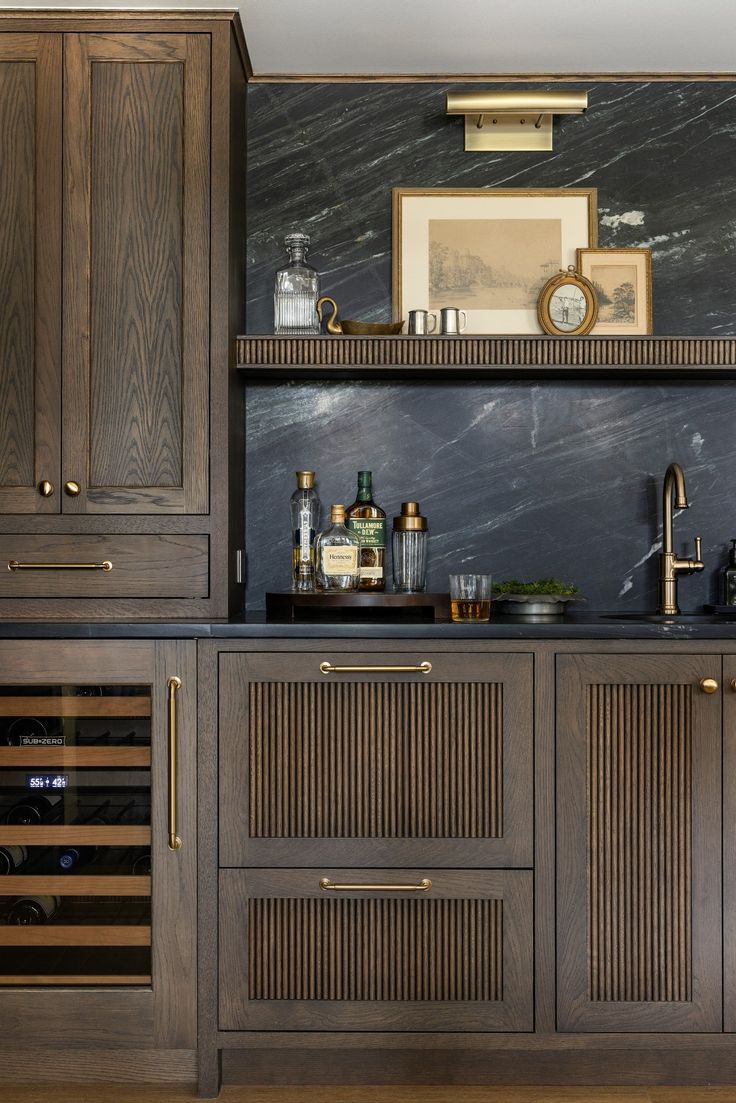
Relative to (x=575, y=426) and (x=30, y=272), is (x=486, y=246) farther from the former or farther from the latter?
(x=30, y=272)

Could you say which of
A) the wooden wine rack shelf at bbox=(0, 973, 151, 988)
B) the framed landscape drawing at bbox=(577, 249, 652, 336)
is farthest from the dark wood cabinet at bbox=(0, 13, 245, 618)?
the framed landscape drawing at bbox=(577, 249, 652, 336)

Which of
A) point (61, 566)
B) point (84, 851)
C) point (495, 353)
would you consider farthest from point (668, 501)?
point (84, 851)

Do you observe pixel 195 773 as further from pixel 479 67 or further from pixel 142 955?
pixel 479 67

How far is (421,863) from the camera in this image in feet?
6.27

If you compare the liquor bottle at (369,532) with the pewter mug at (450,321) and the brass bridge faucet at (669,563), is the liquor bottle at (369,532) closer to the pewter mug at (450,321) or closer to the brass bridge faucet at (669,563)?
the pewter mug at (450,321)

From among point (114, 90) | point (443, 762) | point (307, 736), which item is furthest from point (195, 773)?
point (114, 90)

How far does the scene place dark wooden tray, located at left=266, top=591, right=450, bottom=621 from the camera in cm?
213

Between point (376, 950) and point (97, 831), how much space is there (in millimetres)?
645

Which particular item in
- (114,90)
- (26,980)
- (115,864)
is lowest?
(26,980)

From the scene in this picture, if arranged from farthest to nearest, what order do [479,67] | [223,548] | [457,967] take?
[479,67] < [223,548] < [457,967]

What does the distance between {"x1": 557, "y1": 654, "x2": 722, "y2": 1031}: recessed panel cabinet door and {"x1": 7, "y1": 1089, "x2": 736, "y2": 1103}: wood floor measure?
0.53 ft

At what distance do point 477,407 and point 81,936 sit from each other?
1.62m

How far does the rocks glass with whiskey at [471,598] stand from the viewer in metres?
2.04

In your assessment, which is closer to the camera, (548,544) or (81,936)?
(81,936)
